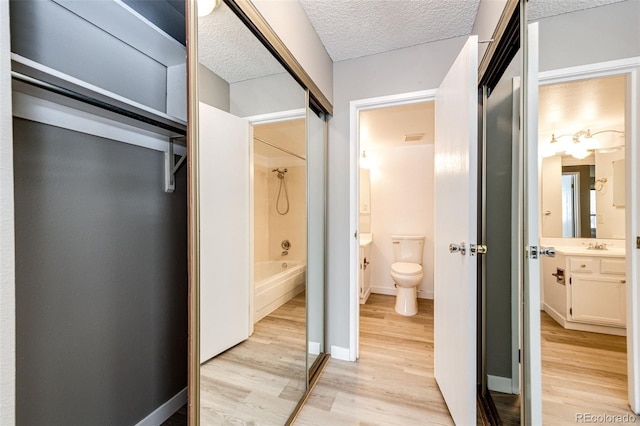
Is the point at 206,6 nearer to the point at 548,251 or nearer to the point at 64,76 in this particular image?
the point at 64,76

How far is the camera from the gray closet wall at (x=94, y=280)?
2.85 ft

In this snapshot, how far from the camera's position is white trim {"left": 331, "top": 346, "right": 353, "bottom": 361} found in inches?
79.9

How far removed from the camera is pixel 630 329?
54 cm

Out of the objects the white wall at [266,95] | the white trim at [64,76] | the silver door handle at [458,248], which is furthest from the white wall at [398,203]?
the white trim at [64,76]

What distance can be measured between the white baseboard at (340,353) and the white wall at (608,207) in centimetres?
187

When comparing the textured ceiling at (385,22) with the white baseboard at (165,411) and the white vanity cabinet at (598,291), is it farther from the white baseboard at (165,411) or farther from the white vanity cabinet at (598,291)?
the white baseboard at (165,411)

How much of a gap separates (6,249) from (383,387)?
199cm

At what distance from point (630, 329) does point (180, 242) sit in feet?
5.73

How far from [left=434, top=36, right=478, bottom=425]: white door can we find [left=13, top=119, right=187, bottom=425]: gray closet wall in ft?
5.06

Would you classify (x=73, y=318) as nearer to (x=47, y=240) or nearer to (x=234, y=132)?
(x=47, y=240)

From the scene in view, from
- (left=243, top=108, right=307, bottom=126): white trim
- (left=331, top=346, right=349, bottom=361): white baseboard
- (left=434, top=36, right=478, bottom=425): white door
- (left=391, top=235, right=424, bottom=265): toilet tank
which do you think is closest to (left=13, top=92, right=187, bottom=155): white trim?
(left=243, top=108, right=307, bottom=126): white trim

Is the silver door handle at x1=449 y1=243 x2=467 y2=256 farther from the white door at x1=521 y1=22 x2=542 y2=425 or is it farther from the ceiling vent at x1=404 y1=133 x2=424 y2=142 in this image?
the ceiling vent at x1=404 y1=133 x2=424 y2=142

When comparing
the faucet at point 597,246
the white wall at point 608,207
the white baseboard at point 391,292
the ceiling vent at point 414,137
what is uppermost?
the ceiling vent at point 414,137

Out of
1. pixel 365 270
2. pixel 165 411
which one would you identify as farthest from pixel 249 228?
pixel 365 270
